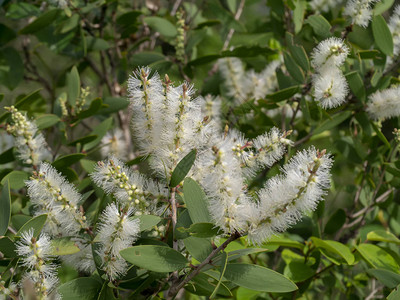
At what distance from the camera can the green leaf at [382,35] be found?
1747mm

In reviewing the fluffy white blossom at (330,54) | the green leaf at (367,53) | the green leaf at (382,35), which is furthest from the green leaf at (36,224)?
the green leaf at (382,35)

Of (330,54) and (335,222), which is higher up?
(330,54)

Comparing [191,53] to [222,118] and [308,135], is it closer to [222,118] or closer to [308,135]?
[222,118]

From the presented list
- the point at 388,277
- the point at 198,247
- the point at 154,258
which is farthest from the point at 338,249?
the point at 154,258

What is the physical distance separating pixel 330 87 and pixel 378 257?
601mm

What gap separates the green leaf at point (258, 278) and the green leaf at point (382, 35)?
1.05m

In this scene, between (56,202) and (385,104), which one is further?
(385,104)

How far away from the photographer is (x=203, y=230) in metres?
1.10

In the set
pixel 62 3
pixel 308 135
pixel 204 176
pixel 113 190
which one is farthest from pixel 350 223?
pixel 62 3

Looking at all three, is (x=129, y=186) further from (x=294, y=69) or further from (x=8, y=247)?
(x=294, y=69)

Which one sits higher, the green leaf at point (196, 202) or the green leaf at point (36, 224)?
the green leaf at point (196, 202)

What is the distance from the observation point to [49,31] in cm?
220

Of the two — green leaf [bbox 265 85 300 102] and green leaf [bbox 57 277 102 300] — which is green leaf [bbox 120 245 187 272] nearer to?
green leaf [bbox 57 277 102 300]

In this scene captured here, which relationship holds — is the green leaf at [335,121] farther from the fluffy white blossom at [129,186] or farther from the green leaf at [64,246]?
the green leaf at [64,246]
